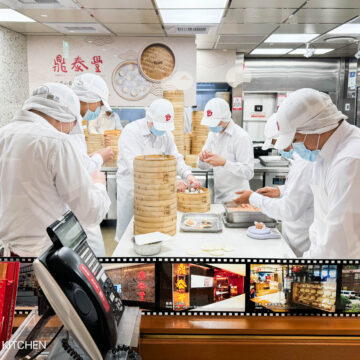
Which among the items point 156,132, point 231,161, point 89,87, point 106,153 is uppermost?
point 89,87

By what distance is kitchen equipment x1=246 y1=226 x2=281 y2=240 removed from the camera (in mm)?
2145

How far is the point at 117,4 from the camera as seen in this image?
1807mm

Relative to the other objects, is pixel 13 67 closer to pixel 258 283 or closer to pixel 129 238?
pixel 129 238

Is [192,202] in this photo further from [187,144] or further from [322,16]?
[322,16]

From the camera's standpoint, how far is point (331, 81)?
7.13ft

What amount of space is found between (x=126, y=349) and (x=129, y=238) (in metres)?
1.33

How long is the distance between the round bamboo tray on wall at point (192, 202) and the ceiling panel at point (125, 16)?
3.83ft

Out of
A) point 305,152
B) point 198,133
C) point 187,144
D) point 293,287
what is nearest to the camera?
point 293,287

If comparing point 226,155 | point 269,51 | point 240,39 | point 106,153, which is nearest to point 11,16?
point 106,153

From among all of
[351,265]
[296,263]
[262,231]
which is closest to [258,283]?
[296,263]

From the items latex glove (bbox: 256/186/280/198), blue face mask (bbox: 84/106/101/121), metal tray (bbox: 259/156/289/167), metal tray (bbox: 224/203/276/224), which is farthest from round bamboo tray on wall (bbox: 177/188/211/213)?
blue face mask (bbox: 84/106/101/121)

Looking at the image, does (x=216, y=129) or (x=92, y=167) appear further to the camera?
(x=216, y=129)

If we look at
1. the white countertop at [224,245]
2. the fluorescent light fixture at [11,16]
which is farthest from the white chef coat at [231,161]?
the fluorescent light fixture at [11,16]

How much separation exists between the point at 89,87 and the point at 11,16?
469 mm
